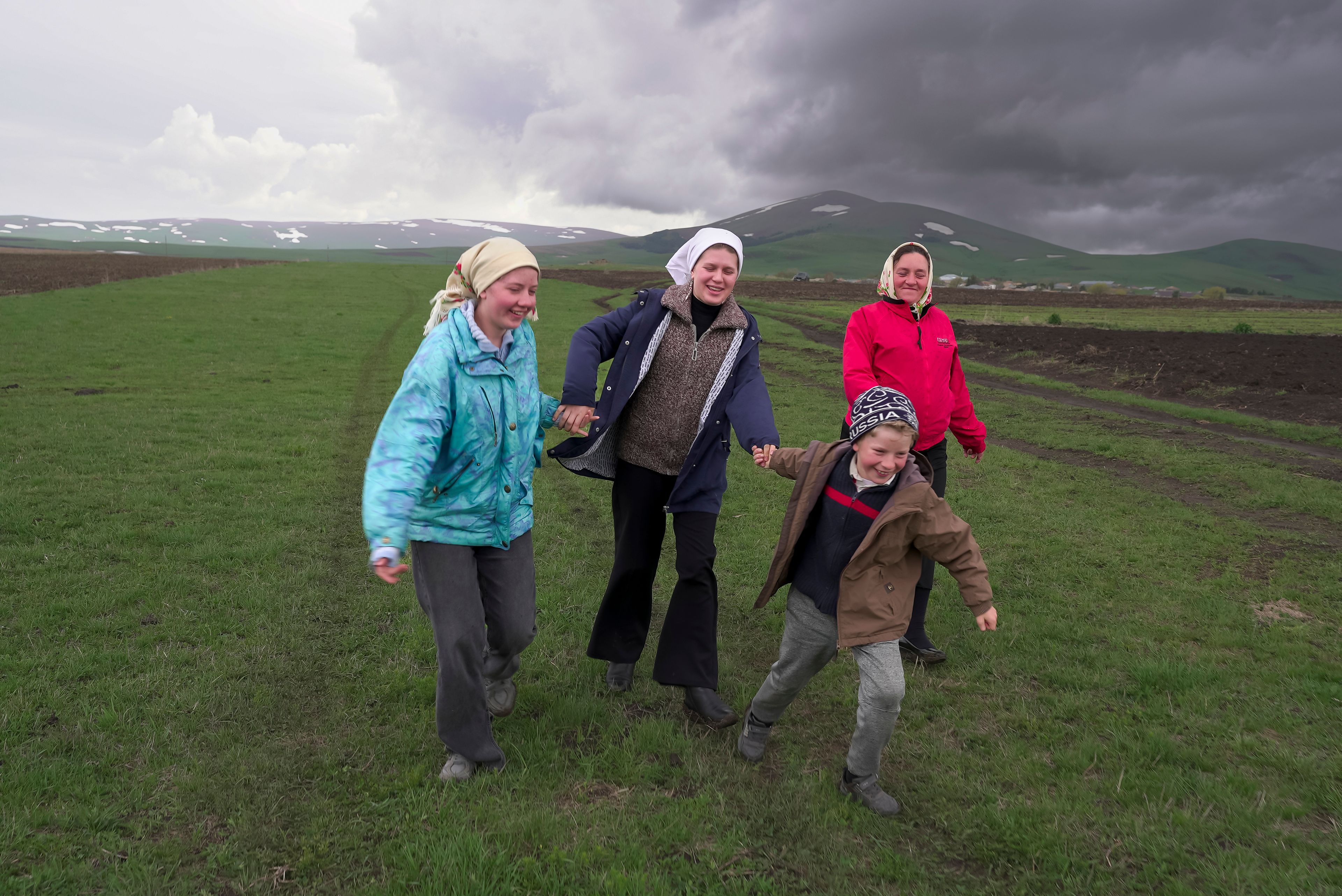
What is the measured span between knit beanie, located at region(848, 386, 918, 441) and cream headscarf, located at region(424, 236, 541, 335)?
1723 millimetres

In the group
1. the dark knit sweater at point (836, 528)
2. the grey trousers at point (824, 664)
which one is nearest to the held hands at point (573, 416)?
the dark knit sweater at point (836, 528)

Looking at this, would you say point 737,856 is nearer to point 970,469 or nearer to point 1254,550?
point 1254,550

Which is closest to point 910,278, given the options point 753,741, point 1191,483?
point 753,741

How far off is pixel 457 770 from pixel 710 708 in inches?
57.7

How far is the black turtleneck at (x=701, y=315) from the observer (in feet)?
14.4

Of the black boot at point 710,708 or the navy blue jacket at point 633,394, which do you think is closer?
the navy blue jacket at point 633,394

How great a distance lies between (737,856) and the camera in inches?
134

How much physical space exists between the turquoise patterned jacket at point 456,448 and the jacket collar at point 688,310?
2.89ft

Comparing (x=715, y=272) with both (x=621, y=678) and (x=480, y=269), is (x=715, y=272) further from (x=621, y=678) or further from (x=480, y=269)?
(x=621, y=678)

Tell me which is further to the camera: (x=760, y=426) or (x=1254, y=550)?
(x=1254, y=550)

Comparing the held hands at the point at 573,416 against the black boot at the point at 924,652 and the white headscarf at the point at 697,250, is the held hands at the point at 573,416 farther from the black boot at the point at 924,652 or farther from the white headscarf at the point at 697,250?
the black boot at the point at 924,652

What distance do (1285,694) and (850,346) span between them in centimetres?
362

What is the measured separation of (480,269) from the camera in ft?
11.6

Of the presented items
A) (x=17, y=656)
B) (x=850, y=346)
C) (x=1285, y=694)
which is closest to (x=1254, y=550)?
(x=1285, y=694)
